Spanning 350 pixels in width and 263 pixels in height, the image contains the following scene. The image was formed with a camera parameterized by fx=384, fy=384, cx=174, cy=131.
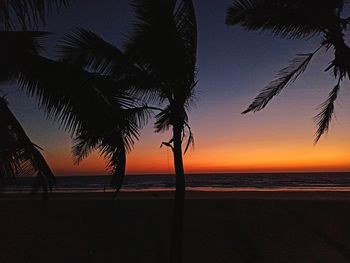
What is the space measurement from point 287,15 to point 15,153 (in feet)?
13.7

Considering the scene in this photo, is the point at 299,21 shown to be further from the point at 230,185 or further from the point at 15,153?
the point at 230,185

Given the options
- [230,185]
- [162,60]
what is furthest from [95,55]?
[230,185]

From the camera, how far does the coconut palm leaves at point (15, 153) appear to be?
4160 mm

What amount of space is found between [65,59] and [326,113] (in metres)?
4.74

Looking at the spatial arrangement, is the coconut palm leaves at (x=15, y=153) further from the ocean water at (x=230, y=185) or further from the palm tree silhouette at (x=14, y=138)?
the ocean water at (x=230, y=185)

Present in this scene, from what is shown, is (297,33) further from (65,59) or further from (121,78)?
(65,59)
